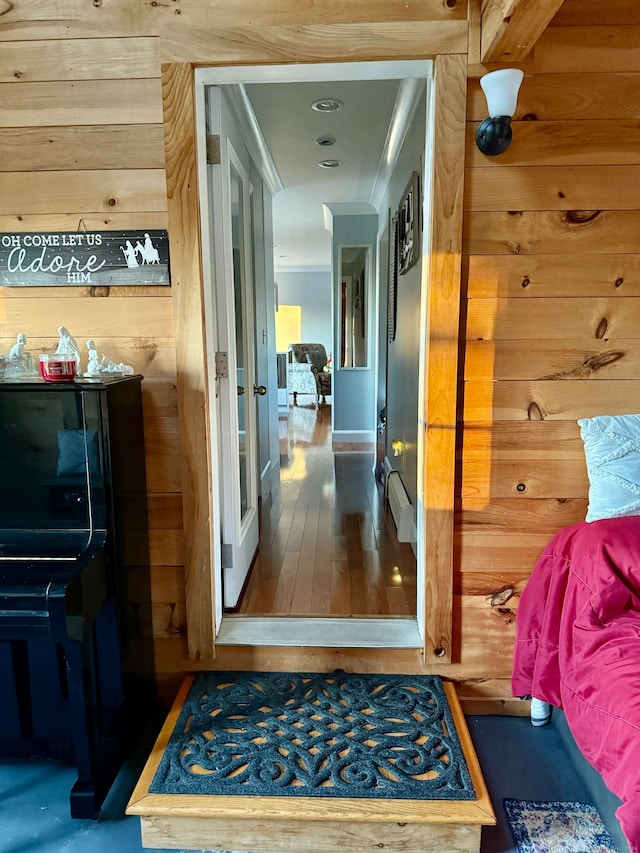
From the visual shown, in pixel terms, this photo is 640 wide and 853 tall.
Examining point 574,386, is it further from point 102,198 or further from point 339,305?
point 339,305

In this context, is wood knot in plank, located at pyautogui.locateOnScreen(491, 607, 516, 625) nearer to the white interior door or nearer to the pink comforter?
the pink comforter

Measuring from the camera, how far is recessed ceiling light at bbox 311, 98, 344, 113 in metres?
2.82

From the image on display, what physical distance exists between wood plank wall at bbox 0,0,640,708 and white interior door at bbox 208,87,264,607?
260 millimetres

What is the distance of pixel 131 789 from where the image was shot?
5.41 ft

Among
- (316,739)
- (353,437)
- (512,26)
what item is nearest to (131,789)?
(316,739)

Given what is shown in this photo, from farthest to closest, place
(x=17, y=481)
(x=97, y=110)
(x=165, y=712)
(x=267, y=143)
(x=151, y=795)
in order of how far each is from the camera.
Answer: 1. (x=267, y=143)
2. (x=165, y=712)
3. (x=97, y=110)
4. (x=17, y=481)
5. (x=151, y=795)

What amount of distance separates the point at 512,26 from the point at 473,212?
47 cm

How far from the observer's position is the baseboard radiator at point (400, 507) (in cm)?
298

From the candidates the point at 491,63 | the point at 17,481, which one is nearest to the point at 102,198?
the point at 17,481

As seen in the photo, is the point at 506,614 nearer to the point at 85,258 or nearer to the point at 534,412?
the point at 534,412

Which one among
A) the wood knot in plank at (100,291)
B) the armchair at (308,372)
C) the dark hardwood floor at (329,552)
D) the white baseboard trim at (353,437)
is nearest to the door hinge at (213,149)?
the wood knot in plank at (100,291)

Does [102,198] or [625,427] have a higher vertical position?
[102,198]

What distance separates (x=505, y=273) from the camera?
174cm

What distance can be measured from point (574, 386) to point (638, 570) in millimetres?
605
